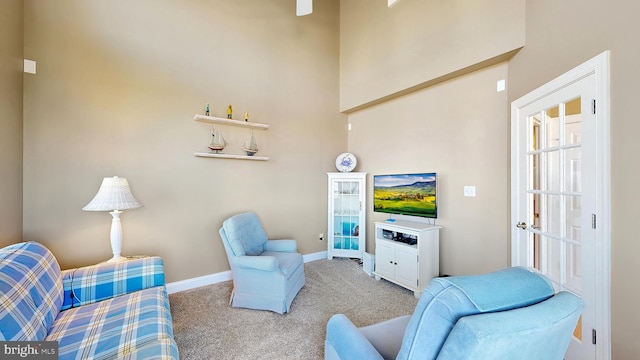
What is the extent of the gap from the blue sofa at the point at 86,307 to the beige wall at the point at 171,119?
990mm

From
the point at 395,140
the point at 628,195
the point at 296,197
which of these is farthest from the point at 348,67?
the point at 628,195

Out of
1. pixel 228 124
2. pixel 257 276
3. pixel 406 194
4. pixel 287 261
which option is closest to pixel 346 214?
pixel 406 194

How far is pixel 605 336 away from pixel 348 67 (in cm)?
419

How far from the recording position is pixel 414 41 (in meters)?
3.29

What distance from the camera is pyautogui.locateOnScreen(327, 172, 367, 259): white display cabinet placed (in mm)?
4098

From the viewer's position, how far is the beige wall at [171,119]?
95.7 inches

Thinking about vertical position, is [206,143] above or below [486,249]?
above

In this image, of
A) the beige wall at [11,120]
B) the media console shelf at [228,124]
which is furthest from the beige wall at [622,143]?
the beige wall at [11,120]

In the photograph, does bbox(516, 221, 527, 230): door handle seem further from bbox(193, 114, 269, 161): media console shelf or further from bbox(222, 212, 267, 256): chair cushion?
bbox(193, 114, 269, 161): media console shelf

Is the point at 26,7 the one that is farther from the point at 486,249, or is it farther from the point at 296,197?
the point at 486,249

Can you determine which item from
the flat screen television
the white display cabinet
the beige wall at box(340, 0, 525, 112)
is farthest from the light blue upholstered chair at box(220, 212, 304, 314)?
the beige wall at box(340, 0, 525, 112)

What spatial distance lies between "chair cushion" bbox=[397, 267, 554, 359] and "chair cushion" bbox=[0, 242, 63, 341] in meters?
1.68

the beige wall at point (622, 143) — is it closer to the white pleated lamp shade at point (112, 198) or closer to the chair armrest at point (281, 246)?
the chair armrest at point (281, 246)

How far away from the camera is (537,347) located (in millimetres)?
833
